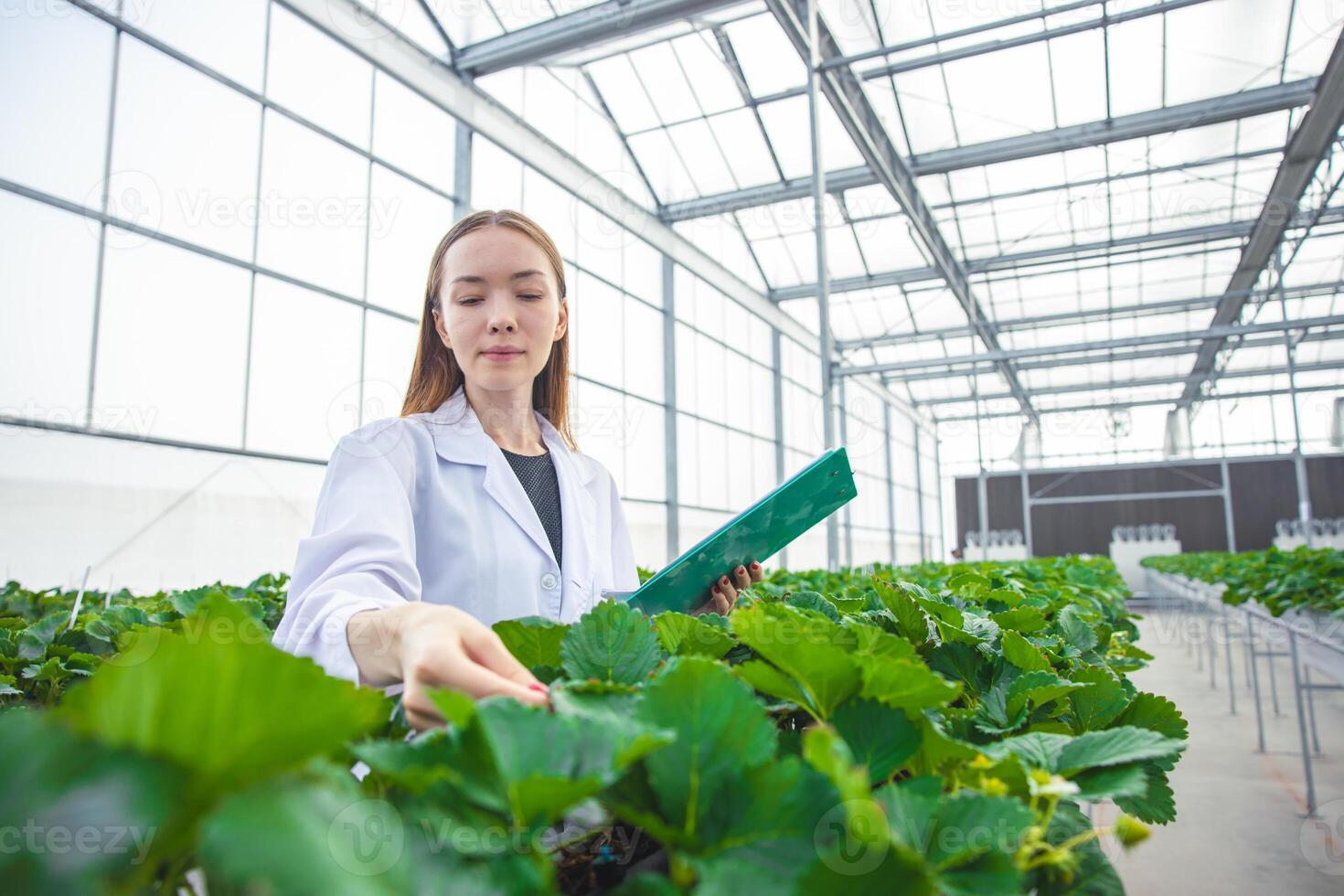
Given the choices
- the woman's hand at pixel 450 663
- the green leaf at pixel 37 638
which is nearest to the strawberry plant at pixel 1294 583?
the woman's hand at pixel 450 663

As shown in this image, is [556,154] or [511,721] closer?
[511,721]

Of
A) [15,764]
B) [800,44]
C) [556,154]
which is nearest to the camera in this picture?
[15,764]

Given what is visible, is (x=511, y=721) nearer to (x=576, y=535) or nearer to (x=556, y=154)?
(x=576, y=535)

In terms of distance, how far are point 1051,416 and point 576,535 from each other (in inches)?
950

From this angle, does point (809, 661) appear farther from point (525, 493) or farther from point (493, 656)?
point (525, 493)

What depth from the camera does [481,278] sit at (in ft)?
4.22

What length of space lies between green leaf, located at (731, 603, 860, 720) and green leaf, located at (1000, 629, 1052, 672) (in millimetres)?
294

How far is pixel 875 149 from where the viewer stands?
976 centimetres

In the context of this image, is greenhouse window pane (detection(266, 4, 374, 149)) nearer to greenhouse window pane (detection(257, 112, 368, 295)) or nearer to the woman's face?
greenhouse window pane (detection(257, 112, 368, 295))

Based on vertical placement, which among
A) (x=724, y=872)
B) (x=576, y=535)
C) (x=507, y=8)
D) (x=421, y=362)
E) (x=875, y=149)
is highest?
(x=507, y=8)

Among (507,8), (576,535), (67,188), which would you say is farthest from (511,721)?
(507,8)

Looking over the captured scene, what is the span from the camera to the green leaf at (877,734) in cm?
45

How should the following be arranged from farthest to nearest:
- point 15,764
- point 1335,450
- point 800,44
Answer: point 1335,450 < point 800,44 < point 15,764

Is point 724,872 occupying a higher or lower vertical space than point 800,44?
lower
